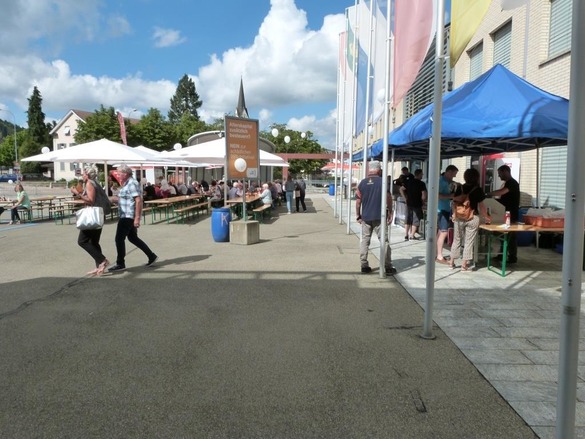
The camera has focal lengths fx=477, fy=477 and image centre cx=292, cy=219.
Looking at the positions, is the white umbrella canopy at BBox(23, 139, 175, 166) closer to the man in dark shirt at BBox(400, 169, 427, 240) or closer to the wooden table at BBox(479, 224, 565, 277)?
the man in dark shirt at BBox(400, 169, 427, 240)

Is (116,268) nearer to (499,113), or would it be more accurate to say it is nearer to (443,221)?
(443,221)

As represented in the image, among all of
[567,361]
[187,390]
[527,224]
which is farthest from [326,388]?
[527,224]

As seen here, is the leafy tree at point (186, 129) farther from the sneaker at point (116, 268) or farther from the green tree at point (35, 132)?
the sneaker at point (116, 268)

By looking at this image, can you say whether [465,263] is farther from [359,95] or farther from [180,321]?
[359,95]

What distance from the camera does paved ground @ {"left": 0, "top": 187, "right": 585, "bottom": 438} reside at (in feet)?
10.3

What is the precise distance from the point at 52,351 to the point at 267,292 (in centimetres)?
284

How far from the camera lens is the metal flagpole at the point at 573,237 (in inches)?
86.4

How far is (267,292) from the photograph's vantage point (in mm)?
6500

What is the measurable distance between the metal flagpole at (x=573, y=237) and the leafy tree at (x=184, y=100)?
10139 centimetres

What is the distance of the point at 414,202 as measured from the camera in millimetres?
11688

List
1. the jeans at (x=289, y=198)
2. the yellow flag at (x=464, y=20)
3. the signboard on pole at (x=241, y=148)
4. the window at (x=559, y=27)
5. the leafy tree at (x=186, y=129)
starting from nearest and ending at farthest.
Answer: the yellow flag at (x=464, y=20) < the window at (x=559, y=27) < the signboard on pole at (x=241, y=148) < the jeans at (x=289, y=198) < the leafy tree at (x=186, y=129)

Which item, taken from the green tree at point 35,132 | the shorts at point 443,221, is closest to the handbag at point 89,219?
the shorts at point 443,221

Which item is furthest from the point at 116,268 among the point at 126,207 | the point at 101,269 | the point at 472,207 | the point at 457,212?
the point at 472,207

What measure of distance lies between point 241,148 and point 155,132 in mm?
49727
